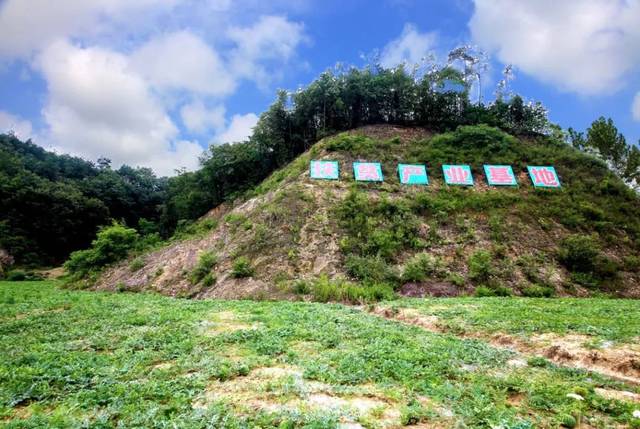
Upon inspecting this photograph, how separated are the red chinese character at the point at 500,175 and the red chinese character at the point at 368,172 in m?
8.21

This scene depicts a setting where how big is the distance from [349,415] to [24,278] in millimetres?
33908

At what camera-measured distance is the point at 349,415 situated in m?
3.45

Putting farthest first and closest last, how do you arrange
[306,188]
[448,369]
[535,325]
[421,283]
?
[306,188] → [421,283] → [535,325] → [448,369]

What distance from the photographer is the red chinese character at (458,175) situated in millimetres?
24375

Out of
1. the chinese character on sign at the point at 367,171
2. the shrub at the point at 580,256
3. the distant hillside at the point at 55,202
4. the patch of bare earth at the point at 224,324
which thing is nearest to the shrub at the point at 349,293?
the patch of bare earth at the point at 224,324

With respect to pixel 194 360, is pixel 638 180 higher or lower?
higher

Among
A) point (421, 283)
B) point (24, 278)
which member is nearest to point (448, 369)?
point (421, 283)

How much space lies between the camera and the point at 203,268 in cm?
1727

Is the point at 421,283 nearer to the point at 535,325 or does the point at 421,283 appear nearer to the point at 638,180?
the point at 535,325

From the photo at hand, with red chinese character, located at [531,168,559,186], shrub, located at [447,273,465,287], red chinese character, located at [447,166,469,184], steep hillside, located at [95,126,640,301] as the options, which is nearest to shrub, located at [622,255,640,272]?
steep hillside, located at [95,126,640,301]

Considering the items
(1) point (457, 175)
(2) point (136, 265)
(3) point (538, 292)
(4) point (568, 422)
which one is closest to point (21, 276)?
(2) point (136, 265)

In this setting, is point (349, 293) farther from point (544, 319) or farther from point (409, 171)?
point (409, 171)

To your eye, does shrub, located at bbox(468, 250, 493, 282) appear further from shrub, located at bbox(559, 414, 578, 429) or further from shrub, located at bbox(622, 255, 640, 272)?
shrub, located at bbox(559, 414, 578, 429)

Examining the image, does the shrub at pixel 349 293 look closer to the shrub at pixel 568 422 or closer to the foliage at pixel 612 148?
the shrub at pixel 568 422
